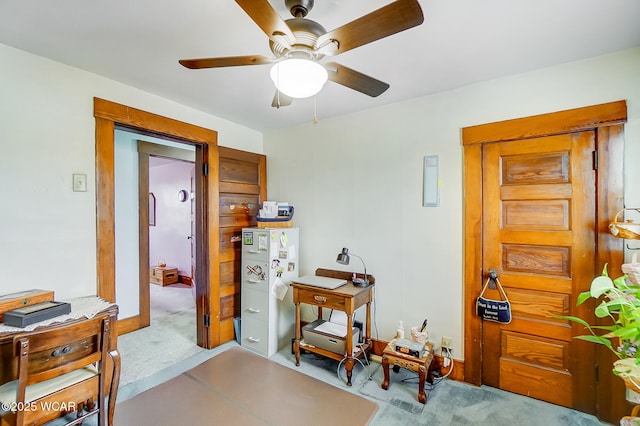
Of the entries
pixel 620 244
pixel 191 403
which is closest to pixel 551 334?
pixel 620 244

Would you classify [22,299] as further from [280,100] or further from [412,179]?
[412,179]

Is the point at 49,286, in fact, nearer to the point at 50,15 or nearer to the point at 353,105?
the point at 50,15

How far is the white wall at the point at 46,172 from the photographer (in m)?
1.77

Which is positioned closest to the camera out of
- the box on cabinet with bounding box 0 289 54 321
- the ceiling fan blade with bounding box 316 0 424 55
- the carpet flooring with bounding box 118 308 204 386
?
the ceiling fan blade with bounding box 316 0 424 55

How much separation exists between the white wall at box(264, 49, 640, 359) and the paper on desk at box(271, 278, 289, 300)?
386mm

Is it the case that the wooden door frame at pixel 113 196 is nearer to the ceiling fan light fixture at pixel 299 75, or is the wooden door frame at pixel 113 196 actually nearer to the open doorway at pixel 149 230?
the open doorway at pixel 149 230

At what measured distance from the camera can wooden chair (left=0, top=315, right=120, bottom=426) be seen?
1351 mm

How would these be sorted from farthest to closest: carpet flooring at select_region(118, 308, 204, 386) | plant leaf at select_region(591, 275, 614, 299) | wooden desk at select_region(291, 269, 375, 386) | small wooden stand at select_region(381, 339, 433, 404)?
1. carpet flooring at select_region(118, 308, 204, 386)
2. wooden desk at select_region(291, 269, 375, 386)
3. small wooden stand at select_region(381, 339, 433, 404)
4. plant leaf at select_region(591, 275, 614, 299)

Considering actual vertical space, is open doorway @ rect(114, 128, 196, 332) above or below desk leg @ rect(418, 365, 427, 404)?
above

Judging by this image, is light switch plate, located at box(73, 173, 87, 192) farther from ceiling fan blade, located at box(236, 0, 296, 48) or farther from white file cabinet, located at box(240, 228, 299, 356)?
ceiling fan blade, located at box(236, 0, 296, 48)

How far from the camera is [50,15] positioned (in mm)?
1485

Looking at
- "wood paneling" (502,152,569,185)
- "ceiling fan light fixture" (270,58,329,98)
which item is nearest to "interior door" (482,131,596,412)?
"wood paneling" (502,152,569,185)

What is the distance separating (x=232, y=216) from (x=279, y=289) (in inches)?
36.8

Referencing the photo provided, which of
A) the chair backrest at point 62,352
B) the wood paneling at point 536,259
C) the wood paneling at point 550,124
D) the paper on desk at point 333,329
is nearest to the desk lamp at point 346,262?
the paper on desk at point 333,329
